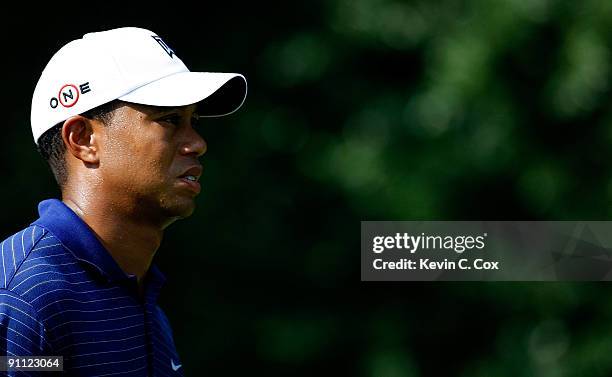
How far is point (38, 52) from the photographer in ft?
21.7

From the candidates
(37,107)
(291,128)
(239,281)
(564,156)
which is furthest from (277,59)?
(37,107)

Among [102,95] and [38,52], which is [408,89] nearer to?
[38,52]

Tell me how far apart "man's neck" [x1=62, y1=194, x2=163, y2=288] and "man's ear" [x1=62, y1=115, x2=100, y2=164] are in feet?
0.27

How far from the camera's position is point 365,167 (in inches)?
246

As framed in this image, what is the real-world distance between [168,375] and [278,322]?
4.62 m

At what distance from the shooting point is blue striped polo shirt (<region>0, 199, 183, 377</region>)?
6.19ft

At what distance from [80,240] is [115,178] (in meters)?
0.13

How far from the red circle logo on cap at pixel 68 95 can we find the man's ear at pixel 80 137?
3 cm

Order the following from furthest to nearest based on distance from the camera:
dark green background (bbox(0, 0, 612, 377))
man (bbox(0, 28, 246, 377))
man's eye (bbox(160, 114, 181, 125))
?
dark green background (bbox(0, 0, 612, 377))
man's eye (bbox(160, 114, 181, 125))
man (bbox(0, 28, 246, 377))

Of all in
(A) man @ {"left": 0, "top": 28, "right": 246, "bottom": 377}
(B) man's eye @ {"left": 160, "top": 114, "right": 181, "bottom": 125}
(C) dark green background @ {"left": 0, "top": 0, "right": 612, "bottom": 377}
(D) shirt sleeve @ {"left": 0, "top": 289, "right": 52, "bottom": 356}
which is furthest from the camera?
(C) dark green background @ {"left": 0, "top": 0, "right": 612, "bottom": 377}

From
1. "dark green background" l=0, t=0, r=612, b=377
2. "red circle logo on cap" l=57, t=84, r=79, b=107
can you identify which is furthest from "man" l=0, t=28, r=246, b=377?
"dark green background" l=0, t=0, r=612, b=377

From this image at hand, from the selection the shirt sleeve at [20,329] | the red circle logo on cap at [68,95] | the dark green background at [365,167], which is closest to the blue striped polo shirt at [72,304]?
the shirt sleeve at [20,329]

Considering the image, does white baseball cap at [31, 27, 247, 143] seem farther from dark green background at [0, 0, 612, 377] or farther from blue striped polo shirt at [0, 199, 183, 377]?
dark green background at [0, 0, 612, 377]

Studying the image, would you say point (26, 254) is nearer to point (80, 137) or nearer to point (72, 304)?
point (72, 304)
